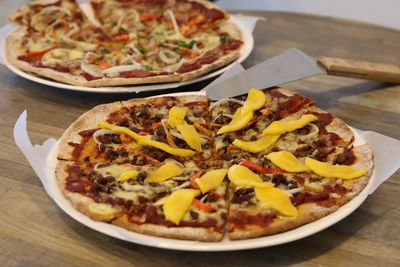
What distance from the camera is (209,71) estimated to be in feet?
11.7

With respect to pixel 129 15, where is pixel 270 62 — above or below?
above

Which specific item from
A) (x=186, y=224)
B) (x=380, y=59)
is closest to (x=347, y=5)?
(x=380, y=59)

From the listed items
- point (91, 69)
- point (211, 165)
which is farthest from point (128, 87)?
point (211, 165)

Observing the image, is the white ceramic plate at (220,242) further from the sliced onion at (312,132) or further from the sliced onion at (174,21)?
the sliced onion at (174,21)

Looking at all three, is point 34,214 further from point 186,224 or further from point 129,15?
point 129,15

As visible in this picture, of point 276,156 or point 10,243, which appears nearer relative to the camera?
point 10,243

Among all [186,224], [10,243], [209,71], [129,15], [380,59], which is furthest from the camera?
[129,15]

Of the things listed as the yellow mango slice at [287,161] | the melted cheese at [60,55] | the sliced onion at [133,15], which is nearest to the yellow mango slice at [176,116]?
the yellow mango slice at [287,161]

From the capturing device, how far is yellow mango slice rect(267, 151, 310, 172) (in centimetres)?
244

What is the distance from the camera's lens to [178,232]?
81.4 inches

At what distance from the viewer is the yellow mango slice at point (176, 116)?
282 centimetres

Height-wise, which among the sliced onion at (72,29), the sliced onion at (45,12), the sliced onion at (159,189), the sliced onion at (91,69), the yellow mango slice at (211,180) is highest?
the yellow mango slice at (211,180)

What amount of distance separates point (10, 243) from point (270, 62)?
174cm

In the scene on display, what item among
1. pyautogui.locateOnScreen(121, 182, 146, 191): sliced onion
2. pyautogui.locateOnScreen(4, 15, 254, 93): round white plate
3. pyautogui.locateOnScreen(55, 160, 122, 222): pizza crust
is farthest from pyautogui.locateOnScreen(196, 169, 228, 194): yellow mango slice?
pyautogui.locateOnScreen(4, 15, 254, 93): round white plate
